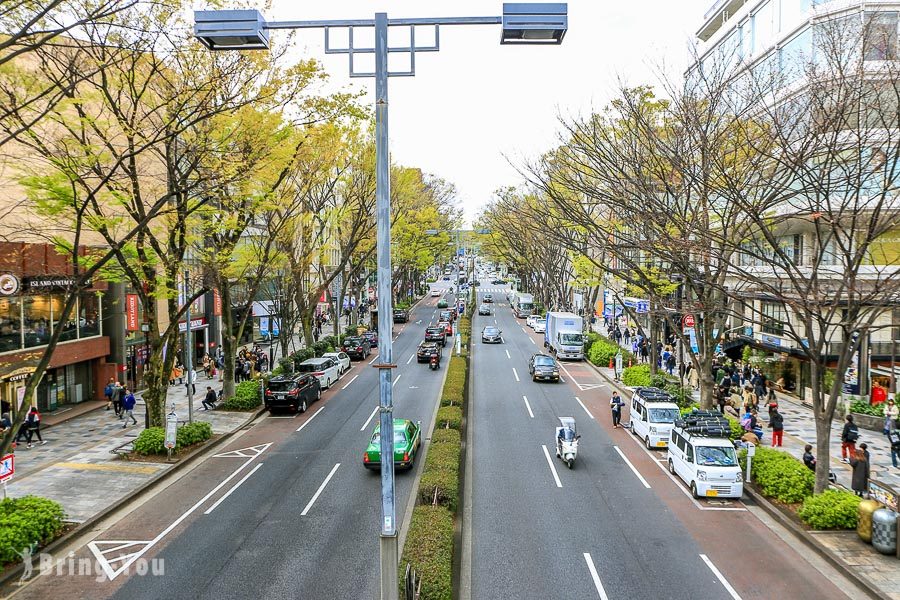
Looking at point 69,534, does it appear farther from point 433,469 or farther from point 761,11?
point 761,11

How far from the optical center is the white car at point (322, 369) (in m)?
32.8

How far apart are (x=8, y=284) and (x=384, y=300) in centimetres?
2096

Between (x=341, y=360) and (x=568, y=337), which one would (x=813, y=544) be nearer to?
(x=341, y=360)

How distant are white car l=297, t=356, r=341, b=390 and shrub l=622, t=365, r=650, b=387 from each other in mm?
16936

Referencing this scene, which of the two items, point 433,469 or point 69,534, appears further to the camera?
point 433,469

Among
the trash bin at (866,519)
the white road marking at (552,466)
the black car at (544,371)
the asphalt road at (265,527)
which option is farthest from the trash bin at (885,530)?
the black car at (544,371)

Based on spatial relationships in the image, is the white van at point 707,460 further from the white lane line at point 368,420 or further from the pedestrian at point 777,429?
the white lane line at point 368,420

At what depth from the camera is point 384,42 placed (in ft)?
25.1

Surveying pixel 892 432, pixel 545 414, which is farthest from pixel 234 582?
pixel 892 432

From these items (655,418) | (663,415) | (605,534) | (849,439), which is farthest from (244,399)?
(849,439)

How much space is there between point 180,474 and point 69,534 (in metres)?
5.16

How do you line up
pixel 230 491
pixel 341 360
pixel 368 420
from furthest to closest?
pixel 341 360, pixel 368 420, pixel 230 491

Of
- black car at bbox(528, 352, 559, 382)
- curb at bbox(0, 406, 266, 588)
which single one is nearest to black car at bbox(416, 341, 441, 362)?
black car at bbox(528, 352, 559, 382)

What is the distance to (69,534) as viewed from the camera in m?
13.8
